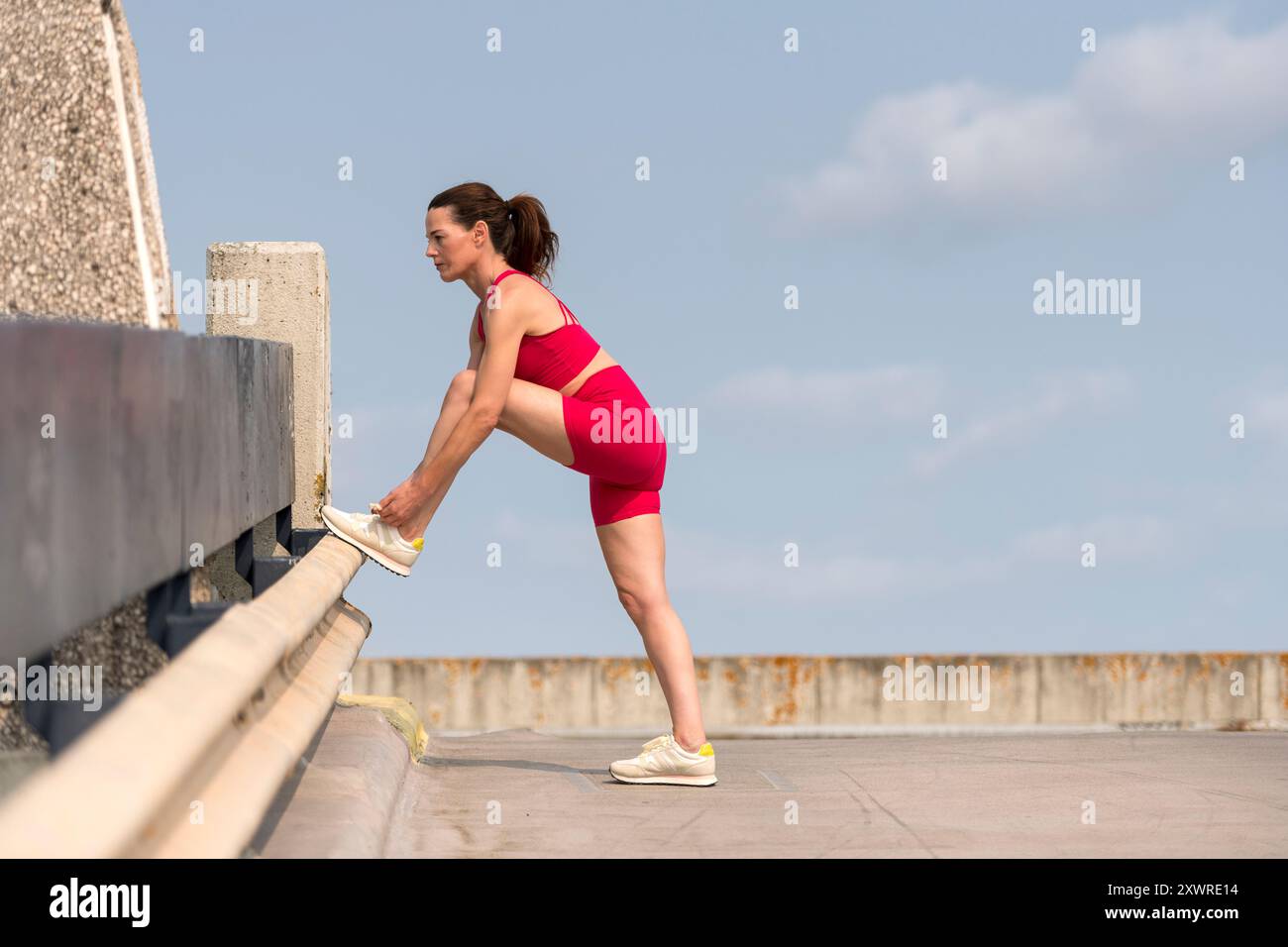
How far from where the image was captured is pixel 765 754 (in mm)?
5852

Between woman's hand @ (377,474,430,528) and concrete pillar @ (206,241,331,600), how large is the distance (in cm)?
173

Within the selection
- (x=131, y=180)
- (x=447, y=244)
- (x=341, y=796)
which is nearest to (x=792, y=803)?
(x=341, y=796)

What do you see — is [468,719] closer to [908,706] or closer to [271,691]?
[908,706]

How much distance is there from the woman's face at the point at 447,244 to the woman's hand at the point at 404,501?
2.47 feet

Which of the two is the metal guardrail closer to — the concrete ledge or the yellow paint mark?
the concrete ledge

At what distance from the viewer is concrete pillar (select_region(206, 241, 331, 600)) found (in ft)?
21.7

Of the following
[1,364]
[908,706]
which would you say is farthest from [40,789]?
[908,706]

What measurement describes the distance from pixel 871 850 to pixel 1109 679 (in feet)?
17.4

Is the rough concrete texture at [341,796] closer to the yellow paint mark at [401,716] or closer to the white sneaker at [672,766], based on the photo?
the yellow paint mark at [401,716]

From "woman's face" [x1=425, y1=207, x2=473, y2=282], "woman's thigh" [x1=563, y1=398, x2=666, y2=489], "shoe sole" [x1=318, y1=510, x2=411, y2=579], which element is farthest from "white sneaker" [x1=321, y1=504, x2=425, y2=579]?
"woman's face" [x1=425, y1=207, x2=473, y2=282]

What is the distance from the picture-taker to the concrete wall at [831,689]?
27.3 ft

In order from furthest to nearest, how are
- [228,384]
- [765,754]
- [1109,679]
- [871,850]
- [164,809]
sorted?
[1109,679], [765,754], [228,384], [871,850], [164,809]

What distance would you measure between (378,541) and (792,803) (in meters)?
1.73
